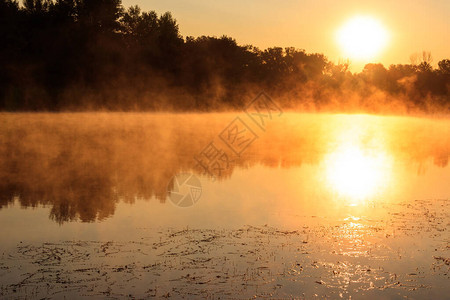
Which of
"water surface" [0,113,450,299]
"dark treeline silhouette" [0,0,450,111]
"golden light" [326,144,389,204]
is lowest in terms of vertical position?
"water surface" [0,113,450,299]

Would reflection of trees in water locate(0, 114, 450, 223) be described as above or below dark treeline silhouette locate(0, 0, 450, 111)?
below

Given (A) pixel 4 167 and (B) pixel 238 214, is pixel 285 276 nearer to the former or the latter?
(B) pixel 238 214

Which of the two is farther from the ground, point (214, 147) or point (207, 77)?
point (207, 77)

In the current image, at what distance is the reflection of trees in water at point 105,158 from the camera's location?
16078mm

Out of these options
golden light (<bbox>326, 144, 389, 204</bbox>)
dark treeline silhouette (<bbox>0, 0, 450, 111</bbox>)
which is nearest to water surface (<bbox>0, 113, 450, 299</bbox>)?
golden light (<bbox>326, 144, 389, 204</bbox>)

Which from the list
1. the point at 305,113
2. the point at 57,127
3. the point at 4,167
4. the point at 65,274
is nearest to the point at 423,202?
the point at 65,274

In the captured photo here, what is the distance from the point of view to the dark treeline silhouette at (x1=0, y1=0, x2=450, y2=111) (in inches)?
2508

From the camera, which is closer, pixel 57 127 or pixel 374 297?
pixel 374 297

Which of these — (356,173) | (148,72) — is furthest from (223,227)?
(148,72)

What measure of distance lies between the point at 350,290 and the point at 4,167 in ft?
58.2

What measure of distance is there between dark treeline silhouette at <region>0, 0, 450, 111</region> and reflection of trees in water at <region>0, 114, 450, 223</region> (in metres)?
17.1

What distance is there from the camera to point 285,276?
9.16m

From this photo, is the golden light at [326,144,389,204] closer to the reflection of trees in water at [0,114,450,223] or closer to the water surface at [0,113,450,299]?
the water surface at [0,113,450,299]

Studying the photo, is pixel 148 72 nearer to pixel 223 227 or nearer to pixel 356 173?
pixel 356 173
